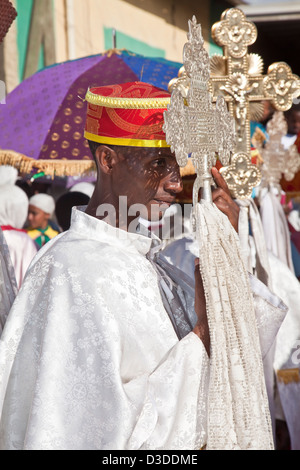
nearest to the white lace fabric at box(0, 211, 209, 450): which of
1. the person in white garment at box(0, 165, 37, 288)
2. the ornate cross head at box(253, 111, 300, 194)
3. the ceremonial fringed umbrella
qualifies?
the ceremonial fringed umbrella

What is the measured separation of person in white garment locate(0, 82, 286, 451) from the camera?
2.21 metres

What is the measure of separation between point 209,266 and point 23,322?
58 centimetres

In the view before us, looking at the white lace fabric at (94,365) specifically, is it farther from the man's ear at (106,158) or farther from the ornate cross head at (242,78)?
the ornate cross head at (242,78)

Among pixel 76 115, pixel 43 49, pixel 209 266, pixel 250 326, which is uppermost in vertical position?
pixel 43 49

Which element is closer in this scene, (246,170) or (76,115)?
(246,170)

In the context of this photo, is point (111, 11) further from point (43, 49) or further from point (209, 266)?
point (209, 266)

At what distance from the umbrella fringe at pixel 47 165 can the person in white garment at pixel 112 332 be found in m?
1.69

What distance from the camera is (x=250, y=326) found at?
7.86 ft

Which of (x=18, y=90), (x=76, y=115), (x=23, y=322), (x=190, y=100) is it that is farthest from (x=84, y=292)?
(x=18, y=90)

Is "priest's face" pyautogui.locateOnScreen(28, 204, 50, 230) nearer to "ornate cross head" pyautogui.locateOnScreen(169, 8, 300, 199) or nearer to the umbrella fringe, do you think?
the umbrella fringe

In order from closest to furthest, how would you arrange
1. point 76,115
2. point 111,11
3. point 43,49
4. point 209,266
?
1. point 209,266
2. point 76,115
3. point 43,49
4. point 111,11

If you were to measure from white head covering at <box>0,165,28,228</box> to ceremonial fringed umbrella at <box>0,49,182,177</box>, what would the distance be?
0.32m

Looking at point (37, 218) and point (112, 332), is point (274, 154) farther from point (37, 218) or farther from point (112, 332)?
point (112, 332)
